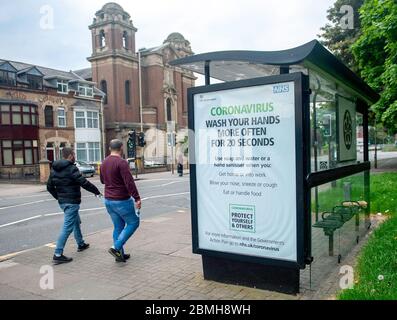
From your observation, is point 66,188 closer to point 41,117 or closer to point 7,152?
point 7,152

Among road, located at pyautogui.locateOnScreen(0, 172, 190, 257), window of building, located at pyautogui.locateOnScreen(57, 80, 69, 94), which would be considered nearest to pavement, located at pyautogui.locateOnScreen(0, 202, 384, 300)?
road, located at pyautogui.locateOnScreen(0, 172, 190, 257)

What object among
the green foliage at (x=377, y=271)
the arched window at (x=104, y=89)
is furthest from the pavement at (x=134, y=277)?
the arched window at (x=104, y=89)

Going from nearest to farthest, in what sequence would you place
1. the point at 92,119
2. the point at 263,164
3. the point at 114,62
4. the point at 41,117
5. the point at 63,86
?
1. the point at 263,164
2. the point at 41,117
3. the point at 63,86
4. the point at 92,119
5. the point at 114,62

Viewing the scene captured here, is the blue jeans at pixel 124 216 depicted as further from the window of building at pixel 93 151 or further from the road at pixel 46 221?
the window of building at pixel 93 151

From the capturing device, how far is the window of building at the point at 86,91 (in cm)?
4272

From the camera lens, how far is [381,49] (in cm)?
1588

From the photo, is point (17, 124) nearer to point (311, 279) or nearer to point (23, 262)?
point (23, 262)

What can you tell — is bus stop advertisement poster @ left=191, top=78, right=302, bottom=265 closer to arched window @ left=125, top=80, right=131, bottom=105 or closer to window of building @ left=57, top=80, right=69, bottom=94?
window of building @ left=57, top=80, right=69, bottom=94

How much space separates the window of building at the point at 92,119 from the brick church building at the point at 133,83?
368 cm

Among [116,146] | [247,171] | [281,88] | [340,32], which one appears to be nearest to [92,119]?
[340,32]

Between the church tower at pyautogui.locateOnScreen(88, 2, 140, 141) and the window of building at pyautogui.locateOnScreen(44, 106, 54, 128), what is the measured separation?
954 centimetres

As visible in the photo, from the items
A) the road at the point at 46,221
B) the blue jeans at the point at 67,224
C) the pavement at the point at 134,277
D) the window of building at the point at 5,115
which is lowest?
the road at the point at 46,221

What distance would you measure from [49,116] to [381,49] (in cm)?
3171
